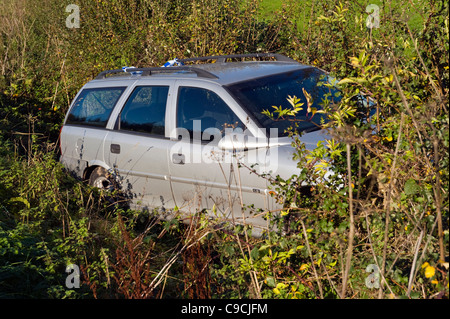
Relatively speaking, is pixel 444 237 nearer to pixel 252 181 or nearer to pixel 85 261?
pixel 252 181

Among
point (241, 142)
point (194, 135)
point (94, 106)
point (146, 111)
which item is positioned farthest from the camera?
point (94, 106)

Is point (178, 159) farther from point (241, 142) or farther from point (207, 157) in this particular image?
point (241, 142)

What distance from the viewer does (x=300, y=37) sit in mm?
9648

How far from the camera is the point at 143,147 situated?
571cm

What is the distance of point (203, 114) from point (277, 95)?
2.37 ft

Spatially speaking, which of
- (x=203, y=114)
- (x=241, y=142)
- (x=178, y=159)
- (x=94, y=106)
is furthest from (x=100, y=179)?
(x=241, y=142)

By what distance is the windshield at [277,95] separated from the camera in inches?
198

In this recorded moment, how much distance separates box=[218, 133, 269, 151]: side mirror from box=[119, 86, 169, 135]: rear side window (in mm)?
966

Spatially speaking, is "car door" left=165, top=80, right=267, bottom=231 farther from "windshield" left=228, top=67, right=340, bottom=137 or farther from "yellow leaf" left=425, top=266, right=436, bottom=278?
"yellow leaf" left=425, top=266, right=436, bottom=278

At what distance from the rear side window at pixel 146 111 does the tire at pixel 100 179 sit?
596 mm

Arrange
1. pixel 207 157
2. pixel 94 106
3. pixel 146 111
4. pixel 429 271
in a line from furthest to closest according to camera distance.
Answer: pixel 94 106, pixel 146 111, pixel 207 157, pixel 429 271

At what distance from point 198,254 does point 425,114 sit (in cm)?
188

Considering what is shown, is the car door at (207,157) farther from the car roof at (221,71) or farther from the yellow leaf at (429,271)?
the yellow leaf at (429,271)

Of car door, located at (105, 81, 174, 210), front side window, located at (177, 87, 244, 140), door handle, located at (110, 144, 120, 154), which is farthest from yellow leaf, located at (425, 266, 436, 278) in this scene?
door handle, located at (110, 144, 120, 154)
